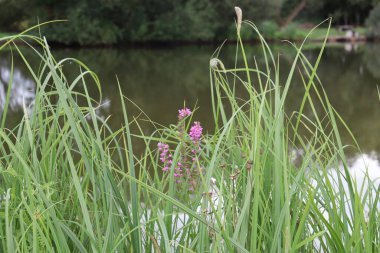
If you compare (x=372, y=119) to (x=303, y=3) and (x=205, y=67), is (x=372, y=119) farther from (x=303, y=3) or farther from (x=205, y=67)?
(x=303, y=3)

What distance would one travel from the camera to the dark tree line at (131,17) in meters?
20.3

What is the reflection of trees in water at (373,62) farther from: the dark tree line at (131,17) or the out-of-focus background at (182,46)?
the dark tree line at (131,17)

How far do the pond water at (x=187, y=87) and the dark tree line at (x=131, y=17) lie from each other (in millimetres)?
4093

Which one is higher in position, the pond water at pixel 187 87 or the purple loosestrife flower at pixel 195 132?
the purple loosestrife flower at pixel 195 132

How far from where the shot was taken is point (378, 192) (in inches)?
38.9

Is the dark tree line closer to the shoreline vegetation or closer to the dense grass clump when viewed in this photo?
the shoreline vegetation

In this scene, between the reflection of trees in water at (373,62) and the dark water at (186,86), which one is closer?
the dark water at (186,86)

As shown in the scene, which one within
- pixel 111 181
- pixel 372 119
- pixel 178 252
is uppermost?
pixel 111 181

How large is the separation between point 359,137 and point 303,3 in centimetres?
2341

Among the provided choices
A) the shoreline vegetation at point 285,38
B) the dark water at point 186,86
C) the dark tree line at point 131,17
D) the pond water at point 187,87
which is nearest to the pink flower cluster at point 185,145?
the pond water at point 187,87

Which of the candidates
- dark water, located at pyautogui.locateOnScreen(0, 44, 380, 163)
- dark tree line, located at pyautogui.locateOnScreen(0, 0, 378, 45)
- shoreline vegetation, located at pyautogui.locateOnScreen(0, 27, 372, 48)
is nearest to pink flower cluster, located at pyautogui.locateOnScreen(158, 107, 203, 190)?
dark water, located at pyautogui.locateOnScreen(0, 44, 380, 163)

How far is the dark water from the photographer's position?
6.73 meters

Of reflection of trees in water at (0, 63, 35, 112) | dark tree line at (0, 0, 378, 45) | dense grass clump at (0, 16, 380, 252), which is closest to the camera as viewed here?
dense grass clump at (0, 16, 380, 252)

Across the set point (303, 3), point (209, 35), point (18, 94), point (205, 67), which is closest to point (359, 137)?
point (18, 94)
